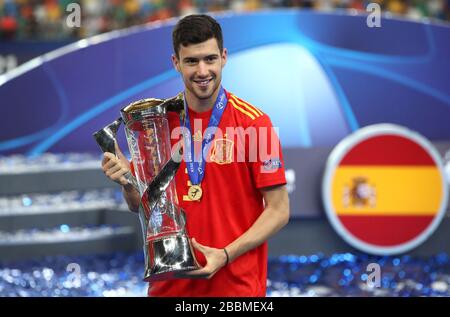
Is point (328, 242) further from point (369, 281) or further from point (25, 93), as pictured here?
point (25, 93)

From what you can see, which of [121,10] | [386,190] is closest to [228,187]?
[386,190]

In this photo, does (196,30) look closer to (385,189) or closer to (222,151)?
(222,151)

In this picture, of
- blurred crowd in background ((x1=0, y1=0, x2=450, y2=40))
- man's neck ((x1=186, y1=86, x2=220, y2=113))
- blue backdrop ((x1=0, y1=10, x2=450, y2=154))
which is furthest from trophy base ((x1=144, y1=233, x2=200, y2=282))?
blurred crowd in background ((x1=0, y1=0, x2=450, y2=40))

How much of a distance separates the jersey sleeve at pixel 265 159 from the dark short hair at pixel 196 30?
285 mm

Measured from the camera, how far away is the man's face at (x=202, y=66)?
2629mm

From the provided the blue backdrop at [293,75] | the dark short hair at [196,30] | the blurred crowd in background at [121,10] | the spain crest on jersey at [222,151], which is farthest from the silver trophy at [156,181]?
the blurred crowd in background at [121,10]

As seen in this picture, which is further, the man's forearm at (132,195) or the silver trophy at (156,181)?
the man's forearm at (132,195)

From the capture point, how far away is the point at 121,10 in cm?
1113

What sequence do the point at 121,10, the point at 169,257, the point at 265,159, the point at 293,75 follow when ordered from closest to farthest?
the point at 169,257 < the point at 265,159 < the point at 293,75 < the point at 121,10

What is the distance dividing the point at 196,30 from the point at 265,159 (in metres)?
0.45

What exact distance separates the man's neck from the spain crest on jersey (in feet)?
0.36

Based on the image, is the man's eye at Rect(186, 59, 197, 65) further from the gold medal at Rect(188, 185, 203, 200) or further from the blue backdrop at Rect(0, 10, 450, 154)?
the blue backdrop at Rect(0, 10, 450, 154)

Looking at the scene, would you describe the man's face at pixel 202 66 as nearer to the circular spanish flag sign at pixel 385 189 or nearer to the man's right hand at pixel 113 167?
the man's right hand at pixel 113 167

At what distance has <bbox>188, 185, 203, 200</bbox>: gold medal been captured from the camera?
276 centimetres
